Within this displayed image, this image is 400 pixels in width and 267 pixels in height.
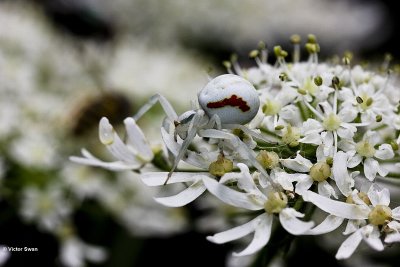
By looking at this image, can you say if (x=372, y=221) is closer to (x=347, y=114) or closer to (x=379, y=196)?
(x=379, y=196)

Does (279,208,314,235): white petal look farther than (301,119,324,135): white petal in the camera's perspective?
No

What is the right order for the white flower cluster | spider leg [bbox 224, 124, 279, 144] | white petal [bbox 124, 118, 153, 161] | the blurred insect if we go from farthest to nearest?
the blurred insect < the white flower cluster < white petal [bbox 124, 118, 153, 161] < spider leg [bbox 224, 124, 279, 144]

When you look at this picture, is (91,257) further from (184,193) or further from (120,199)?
(184,193)

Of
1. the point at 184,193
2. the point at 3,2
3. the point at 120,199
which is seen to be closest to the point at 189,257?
the point at 120,199

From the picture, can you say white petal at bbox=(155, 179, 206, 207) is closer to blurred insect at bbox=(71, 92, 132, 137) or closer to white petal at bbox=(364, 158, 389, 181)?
white petal at bbox=(364, 158, 389, 181)

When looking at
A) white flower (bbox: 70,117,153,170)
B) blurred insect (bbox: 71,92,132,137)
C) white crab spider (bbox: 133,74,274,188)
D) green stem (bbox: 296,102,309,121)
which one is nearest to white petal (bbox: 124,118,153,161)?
white flower (bbox: 70,117,153,170)

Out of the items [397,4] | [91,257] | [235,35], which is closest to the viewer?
[91,257]

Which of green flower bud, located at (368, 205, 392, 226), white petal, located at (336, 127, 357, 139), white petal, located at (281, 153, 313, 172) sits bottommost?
green flower bud, located at (368, 205, 392, 226)
